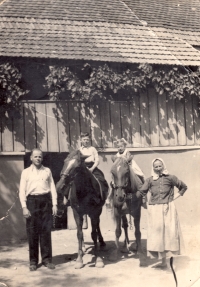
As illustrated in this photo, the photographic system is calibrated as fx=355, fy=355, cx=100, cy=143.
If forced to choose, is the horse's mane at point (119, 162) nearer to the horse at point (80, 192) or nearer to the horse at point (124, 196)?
the horse at point (124, 196)

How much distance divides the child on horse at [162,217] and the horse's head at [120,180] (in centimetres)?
47

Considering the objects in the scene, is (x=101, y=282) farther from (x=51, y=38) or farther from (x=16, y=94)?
(x=51, y=38)

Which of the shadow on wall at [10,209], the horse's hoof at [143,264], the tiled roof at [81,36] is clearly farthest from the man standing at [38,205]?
the tiled roof at [81,36]

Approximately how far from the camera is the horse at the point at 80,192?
4.91 m

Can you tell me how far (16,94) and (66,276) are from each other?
11.2 feet

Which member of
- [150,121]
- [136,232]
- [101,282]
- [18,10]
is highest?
[18,10]

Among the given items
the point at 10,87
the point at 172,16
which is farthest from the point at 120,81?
the point at 172,16

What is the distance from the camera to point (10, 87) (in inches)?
257

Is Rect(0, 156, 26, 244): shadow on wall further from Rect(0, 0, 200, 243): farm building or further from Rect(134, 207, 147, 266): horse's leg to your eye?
Rect(134, 207, 147, 266): horse's leg

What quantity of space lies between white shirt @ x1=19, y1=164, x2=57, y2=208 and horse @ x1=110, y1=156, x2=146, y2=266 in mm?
984

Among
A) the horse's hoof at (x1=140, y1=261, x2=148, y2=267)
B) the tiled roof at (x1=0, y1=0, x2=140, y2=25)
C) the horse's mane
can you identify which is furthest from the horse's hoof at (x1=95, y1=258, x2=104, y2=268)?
the tiled roof at (x1=0, y1=0, x2=140, y2=25)

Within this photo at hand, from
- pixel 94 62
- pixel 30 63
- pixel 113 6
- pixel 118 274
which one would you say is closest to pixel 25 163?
pixel 30 63

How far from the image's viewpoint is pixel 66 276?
4715 mm

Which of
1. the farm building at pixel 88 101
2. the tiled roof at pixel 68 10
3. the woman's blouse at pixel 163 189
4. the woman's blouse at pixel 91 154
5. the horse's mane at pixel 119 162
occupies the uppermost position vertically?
the tiled roof at pixel 68 10
